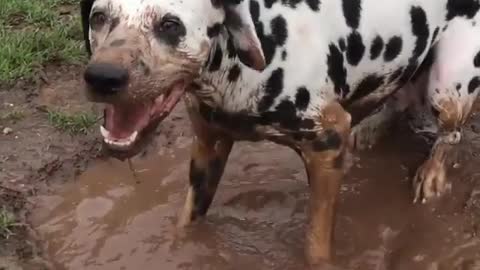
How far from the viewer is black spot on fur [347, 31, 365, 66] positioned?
12.2 ft

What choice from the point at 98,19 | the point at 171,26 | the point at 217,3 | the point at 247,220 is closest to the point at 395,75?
the point at 247,220

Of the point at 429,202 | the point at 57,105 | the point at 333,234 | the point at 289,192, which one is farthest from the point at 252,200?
the point at 57,105

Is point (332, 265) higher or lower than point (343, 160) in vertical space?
lower

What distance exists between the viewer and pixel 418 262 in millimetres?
3986

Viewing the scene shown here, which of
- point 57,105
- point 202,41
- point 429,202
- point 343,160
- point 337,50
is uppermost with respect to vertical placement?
point 202,41

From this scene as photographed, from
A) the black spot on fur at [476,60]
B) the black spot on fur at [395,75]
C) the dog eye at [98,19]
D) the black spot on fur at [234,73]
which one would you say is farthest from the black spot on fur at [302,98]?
the black spot on fur at [476,60]

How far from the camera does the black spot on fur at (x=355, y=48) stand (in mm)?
3707

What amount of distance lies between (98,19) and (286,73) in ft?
2.49

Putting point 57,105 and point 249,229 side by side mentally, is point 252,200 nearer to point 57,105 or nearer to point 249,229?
point 249,229

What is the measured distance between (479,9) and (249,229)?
1.30m

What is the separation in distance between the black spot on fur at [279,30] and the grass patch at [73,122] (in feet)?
5.30

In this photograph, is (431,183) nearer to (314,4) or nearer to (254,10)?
(314,4)

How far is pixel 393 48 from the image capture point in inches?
151

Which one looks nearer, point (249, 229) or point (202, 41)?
point (202, 41)
